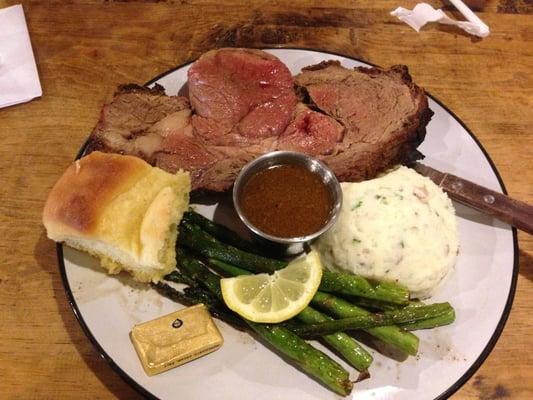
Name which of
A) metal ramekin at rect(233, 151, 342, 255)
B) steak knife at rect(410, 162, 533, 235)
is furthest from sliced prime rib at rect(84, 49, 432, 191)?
steak knife at rect(410, 162, 533, 235)

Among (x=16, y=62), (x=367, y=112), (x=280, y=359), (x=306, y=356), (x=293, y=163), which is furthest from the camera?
(x=16, y=62)

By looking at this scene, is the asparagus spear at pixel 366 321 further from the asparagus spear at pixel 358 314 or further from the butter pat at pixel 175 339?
the butter pat at pixel 175 339

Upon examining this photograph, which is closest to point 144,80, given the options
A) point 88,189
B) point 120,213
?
point 88,189

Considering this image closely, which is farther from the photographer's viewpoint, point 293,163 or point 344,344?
point 293,163

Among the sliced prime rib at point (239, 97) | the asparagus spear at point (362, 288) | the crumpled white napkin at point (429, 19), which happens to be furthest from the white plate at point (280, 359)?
the crumpled white napkin at point (429, 19)

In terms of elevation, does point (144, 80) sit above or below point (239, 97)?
below

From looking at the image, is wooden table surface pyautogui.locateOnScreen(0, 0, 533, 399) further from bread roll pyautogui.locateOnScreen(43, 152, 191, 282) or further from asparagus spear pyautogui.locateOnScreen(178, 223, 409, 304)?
asparagus spear pyautogui.locateOnScreen(178, 223, 409, 304)

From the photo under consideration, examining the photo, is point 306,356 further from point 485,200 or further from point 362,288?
point 485,200
